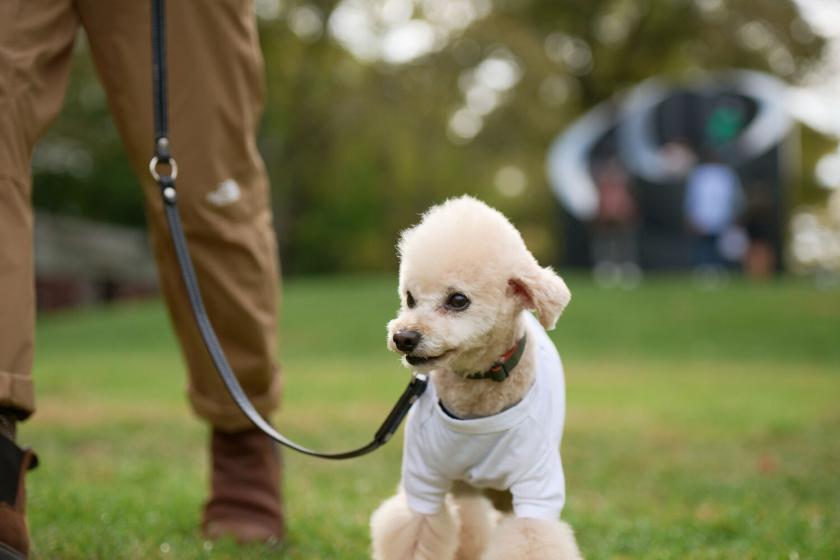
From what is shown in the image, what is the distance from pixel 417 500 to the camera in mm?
2469

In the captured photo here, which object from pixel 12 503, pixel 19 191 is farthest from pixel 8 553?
pixel 19 191

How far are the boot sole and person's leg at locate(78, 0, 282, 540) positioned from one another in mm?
875

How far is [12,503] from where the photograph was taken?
221 centimetres

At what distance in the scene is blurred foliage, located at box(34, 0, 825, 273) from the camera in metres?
24.7

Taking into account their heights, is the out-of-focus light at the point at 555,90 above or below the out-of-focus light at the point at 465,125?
above

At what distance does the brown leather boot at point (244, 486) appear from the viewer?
3057 mm

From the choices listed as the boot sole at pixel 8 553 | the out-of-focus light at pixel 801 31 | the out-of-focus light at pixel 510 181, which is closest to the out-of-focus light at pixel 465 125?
the out-of-focus light at pixel 510 181

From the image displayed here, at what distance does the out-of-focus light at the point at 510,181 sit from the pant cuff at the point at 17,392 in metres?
28.3

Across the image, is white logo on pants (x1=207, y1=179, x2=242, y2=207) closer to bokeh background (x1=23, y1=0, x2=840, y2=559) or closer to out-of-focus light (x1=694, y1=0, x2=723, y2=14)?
bokeh background (x1=23, y1=0, x2=840, y2=559)

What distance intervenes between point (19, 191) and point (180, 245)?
0.45 metres

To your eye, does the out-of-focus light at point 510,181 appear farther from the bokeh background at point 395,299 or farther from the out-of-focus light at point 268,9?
the out-of-focus light at point 268,9

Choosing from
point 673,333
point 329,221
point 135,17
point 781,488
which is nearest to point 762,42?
point 329,221

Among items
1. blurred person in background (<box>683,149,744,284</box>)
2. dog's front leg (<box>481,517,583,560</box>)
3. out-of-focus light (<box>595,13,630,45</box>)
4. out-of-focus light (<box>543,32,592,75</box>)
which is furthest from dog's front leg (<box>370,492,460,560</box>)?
out-of-focus light (<box>595,13,630,45</box>)

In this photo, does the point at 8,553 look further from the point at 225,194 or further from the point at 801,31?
the point at 801,31
